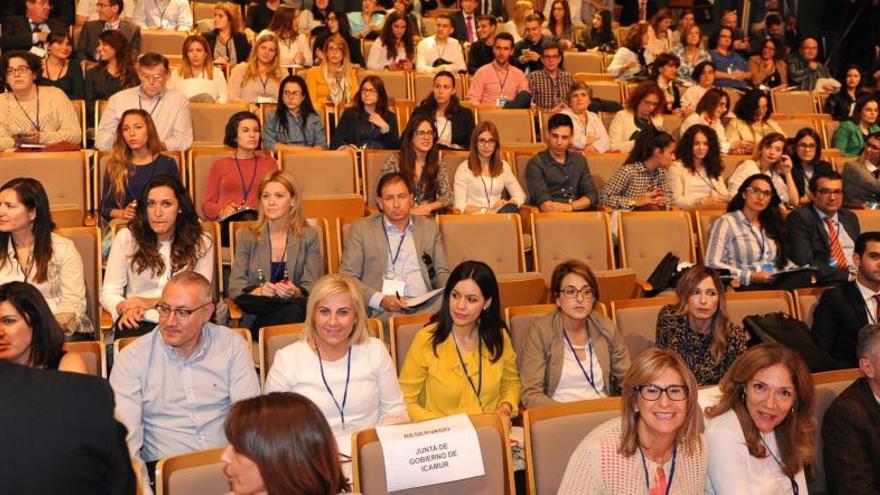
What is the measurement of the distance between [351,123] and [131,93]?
1.38 meters

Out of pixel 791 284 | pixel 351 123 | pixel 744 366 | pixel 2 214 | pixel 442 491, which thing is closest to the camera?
pixel 442 491

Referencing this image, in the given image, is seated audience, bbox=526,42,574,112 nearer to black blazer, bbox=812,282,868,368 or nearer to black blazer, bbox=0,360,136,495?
black blazer, bbox=812,282,868,368

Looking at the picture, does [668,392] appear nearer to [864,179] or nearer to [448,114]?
[448,114]

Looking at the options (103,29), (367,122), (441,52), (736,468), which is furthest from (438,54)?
(736,468)

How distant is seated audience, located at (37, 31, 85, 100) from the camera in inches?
267

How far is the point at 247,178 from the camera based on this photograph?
554 cm

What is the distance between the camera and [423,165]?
5.90 m

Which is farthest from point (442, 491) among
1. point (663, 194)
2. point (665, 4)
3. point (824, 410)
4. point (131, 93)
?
point (665, 4)

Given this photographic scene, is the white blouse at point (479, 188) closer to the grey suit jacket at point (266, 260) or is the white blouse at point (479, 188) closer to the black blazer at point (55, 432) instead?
the grey suit jacket at point (266, 260)

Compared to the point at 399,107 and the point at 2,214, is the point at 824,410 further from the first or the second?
the point at 399,107

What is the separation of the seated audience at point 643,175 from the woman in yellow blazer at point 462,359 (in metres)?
2.59

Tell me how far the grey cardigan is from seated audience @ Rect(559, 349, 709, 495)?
2.77 ft

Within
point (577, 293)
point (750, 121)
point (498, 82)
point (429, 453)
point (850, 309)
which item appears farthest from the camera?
point (498, 82)

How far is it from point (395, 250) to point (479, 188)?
132cm
